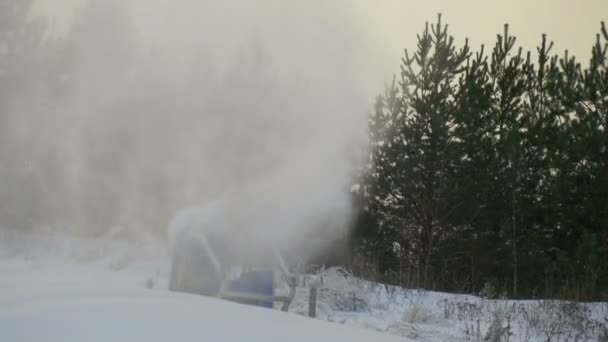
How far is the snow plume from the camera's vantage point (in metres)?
15.6

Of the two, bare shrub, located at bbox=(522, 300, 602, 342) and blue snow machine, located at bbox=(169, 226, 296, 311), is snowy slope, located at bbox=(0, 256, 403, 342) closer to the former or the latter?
blue snow machine, located at bbox=(169, 226, 296, 311)

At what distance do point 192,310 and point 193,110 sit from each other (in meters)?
16.4

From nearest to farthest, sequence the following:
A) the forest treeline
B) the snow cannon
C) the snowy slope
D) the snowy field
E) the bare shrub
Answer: the snowy slope < the snowy field < the snow cannon < the bare shrub < the forest treeline

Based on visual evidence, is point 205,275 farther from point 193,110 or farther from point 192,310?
point 193,110

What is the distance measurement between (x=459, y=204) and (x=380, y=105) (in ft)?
12.0

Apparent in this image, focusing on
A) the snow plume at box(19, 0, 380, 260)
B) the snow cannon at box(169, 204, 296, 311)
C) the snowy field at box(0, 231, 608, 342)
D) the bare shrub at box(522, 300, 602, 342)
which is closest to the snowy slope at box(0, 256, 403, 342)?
the snowy field at box(0, 231, 608, 342)

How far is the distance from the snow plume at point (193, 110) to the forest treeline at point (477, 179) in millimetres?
1162

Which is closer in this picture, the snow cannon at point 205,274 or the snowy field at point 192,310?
the snowy field at point 192,310

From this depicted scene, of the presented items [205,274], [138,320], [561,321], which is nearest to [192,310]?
[138,320]

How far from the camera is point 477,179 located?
52.3 ft

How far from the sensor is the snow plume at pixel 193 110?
15602 mm

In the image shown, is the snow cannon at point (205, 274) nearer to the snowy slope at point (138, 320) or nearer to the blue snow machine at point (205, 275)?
the blue snow machine at point (205, 275)

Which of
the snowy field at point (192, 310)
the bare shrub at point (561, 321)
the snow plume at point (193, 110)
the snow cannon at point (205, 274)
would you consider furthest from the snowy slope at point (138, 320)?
the snow plume at point (193, 110)

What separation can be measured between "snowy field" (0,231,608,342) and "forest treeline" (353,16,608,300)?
3.76 meters
